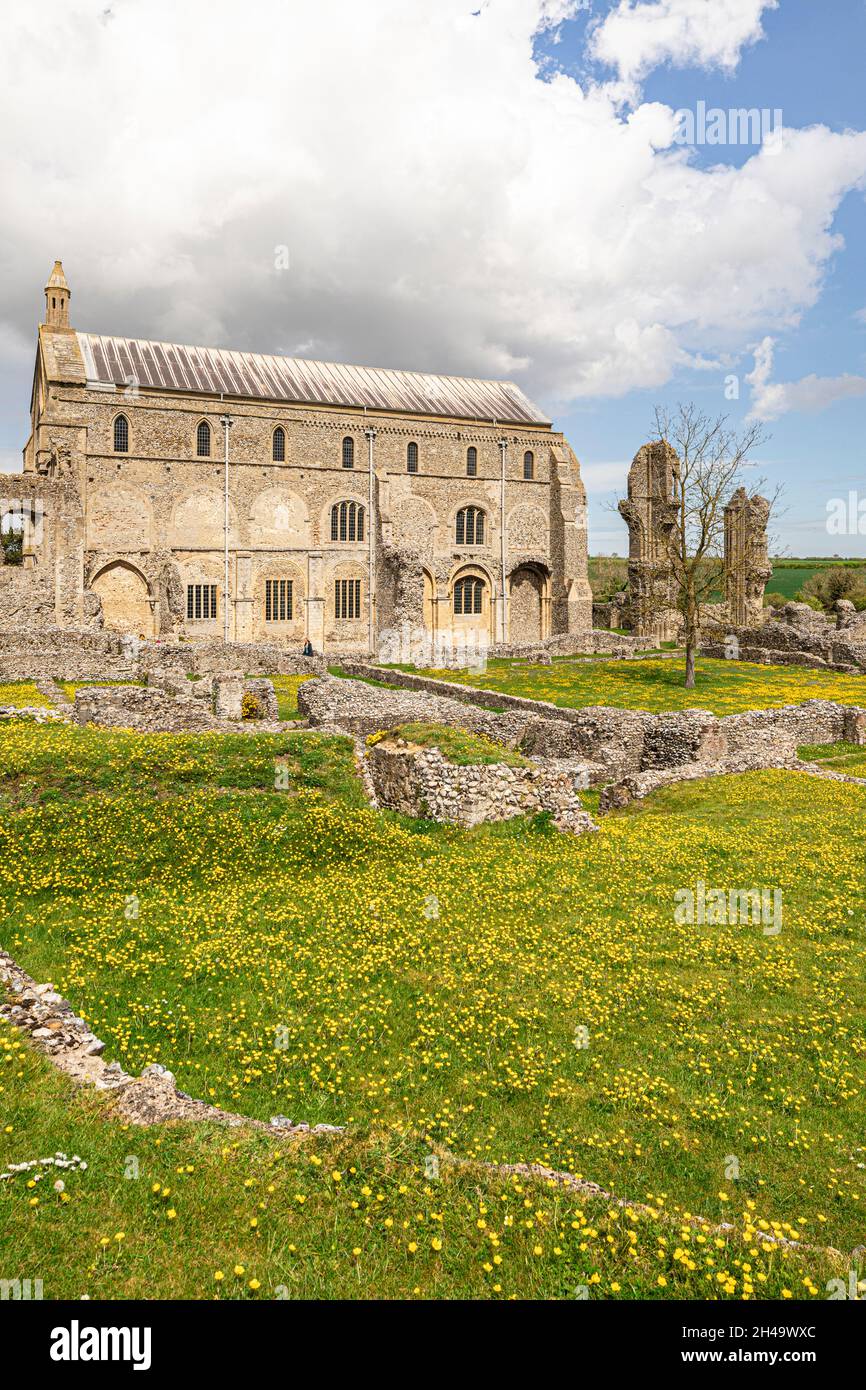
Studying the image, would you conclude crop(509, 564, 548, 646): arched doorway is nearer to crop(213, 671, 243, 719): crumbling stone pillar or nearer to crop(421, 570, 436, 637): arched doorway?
crop(421, 570, 436, 637): arched doorway

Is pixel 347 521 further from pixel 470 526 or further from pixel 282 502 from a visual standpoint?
pixel 470 526

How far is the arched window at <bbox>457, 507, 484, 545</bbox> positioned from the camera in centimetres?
5616

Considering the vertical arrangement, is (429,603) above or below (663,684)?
above

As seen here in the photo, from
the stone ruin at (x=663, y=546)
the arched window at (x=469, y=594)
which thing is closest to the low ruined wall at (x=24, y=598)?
the arched window at (x=469, y=594)

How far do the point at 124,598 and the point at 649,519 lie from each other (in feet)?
130

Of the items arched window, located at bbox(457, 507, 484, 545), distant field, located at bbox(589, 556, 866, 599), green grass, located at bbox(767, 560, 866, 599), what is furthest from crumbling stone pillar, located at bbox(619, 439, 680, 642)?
green grass, located at bbox(767, 560, 866, 599)

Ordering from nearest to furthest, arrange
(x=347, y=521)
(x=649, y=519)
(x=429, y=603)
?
(x=347, y=521)
(x=429, y=603)
(x=649, y=519)

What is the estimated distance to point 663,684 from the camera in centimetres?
3662

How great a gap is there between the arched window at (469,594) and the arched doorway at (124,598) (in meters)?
21.8

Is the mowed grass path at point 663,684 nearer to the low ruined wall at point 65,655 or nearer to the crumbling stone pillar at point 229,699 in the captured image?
the crumbling stone pillar at point 229,699

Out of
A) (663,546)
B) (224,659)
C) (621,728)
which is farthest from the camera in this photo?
(663,546)

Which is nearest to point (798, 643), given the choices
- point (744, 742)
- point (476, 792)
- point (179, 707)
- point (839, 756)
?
point (839, 756)

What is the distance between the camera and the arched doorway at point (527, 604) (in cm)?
5791

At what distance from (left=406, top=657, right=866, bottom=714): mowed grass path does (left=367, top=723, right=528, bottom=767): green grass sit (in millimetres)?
13147
